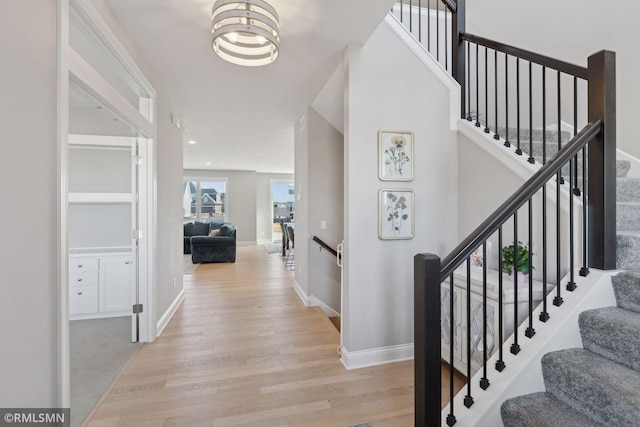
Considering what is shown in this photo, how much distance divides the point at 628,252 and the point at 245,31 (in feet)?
8.26

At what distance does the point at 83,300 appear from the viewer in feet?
11.2

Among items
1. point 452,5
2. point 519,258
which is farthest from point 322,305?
point 452,5

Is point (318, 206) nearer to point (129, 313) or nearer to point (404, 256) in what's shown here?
point (404, 256)

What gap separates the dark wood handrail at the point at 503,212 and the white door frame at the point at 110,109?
1.88m

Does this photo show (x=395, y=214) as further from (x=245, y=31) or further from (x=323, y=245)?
A: (x=245, y=31)

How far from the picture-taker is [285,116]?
14.1 ft

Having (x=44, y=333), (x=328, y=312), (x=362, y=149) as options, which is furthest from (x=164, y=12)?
(x=328, y=312)

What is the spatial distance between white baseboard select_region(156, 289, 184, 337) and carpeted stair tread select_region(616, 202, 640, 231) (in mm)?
3971

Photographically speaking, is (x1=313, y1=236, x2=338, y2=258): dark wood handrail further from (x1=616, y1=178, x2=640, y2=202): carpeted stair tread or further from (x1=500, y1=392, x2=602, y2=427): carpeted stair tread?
(x1=616, y1=178, x2=640, y2=202): carpeted stair tread

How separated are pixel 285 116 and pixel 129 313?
11.0 feet

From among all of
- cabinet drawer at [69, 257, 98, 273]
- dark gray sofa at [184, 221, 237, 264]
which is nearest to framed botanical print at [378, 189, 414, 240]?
cabinet drawer at [69, 257, 98, 273]

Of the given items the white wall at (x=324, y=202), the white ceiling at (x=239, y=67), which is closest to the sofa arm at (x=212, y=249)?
the white ceiling at (x=239, y=67)

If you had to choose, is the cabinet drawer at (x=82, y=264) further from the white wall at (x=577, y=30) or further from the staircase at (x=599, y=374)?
the white wall at (x=577, y=30)

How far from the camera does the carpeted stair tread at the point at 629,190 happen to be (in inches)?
82.9
